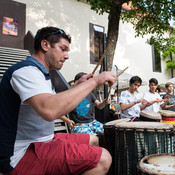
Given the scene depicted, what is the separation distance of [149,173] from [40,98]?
989mm

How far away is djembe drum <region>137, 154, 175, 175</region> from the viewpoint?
127 centimetres

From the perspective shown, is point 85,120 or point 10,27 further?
point 10,27

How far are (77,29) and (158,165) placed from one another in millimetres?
9759

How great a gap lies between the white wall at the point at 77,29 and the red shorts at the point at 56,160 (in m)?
8.06

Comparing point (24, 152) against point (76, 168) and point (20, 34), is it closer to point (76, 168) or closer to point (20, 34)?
point (76, 168)

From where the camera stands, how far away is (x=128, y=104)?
397 cm

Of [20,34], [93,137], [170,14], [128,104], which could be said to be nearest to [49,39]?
[93,137]

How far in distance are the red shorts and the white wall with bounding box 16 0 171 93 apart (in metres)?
8.06

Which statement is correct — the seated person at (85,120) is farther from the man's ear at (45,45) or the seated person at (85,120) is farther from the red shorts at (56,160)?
the man's ear at (45,45)

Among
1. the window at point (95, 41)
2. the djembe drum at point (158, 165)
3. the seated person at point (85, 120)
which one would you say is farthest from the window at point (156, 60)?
the djembe drum at point (158, 165)

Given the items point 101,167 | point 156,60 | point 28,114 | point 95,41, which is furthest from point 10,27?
point 156,60

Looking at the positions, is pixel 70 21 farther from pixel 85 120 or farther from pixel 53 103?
pixel 53 103

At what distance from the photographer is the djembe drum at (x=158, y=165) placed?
1.27 metres

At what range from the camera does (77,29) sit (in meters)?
10.1
